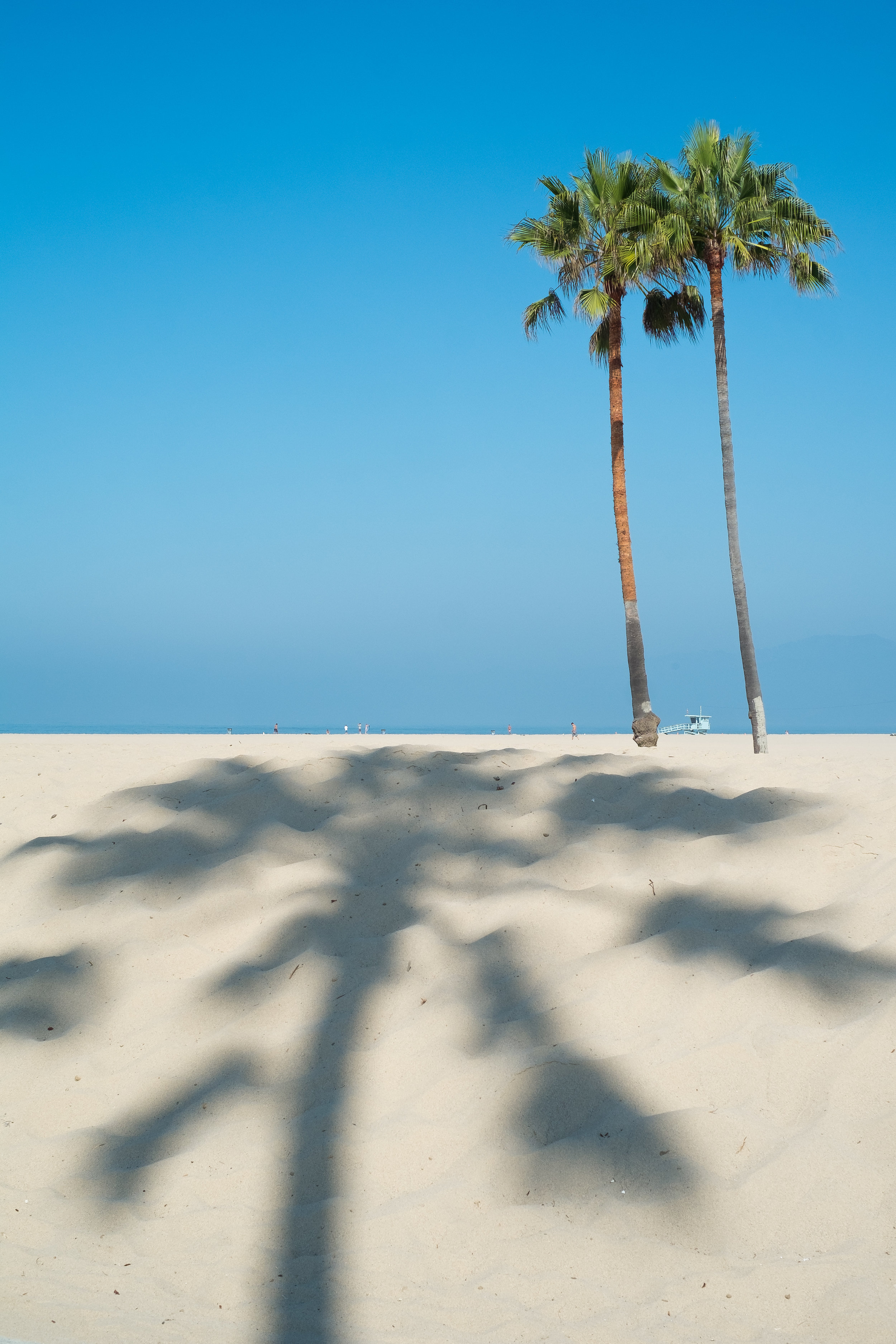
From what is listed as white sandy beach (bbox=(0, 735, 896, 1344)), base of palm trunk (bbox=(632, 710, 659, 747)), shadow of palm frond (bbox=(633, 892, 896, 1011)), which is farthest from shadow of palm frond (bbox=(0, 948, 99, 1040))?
base of palm trunk (bbox=(632, 710, 659, 747))

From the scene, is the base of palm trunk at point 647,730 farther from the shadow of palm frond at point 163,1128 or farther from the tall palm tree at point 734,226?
the shadow of palm frond at point 163,1128

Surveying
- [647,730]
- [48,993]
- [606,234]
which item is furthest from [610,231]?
[48,993]

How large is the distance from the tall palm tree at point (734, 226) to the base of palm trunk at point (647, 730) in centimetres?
157

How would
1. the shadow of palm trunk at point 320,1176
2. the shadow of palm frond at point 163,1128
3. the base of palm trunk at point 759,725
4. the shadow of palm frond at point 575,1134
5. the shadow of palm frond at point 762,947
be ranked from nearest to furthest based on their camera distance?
the shadow of palm trunk at point 320,1176
the shadow of palm frond at point 575,1134
the shadow of palm frond at point 163,1128
the shadow of palm frond at point 762,947
the base of palm trunk at point 759,725

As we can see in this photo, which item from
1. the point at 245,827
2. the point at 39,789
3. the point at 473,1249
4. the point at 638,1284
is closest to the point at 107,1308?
the point at 473,1249

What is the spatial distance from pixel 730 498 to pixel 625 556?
1.87 m

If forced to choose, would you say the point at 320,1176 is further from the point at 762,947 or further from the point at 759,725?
the point at 759,725

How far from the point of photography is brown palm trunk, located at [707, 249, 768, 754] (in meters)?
13.2

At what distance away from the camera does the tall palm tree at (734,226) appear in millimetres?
13414

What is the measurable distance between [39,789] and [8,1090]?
304 centimetres

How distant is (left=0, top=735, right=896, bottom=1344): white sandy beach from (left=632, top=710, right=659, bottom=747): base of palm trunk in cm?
771

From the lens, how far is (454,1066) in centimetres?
300

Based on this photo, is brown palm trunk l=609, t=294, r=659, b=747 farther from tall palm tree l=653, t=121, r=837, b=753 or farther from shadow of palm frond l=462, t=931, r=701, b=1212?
shadow of palm frond l=462, t=931, r=701, b=1212

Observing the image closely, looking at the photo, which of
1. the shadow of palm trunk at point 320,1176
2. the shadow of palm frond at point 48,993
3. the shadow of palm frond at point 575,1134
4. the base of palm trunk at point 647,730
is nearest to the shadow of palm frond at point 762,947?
the shadow of palm frond at point 575,1134
